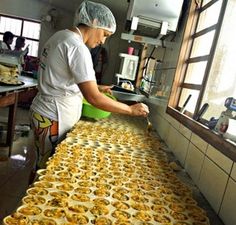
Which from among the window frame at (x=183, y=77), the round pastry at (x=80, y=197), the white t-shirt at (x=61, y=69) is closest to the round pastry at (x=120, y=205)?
the round pastry at (x=80, y=197)

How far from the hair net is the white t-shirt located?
14 centimetres

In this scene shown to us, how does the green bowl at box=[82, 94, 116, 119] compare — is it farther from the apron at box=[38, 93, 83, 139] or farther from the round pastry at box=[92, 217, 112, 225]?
the round pastry at box=[92, 217, 112, 225]

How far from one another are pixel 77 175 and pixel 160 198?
40 cm

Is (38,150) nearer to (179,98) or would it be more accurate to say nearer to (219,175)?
(219,175)

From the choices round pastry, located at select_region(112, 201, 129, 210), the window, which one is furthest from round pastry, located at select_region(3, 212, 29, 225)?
the window

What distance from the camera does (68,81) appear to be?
5.55 ft

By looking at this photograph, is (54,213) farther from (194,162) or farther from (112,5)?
(112,5)

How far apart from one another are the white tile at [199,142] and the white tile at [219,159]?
6 cm

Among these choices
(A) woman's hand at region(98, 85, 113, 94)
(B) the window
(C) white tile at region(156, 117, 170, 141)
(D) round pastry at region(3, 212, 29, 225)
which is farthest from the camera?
(B) the window

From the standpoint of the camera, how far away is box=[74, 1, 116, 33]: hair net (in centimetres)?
173

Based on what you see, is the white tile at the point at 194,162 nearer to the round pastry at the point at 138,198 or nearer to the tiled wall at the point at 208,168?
the tiled wall at the point at 208,168

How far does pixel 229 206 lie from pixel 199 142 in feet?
1.71

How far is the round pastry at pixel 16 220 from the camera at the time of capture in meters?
0.80

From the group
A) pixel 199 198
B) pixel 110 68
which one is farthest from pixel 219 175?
pixel 110 68
